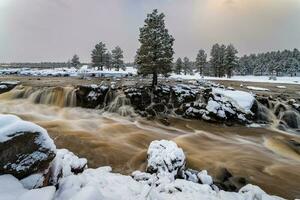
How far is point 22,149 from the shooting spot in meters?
5.67

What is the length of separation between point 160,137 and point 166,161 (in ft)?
23.3

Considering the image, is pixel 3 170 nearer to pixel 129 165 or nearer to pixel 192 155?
pixel 129 165

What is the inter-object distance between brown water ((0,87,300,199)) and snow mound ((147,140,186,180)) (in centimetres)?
119

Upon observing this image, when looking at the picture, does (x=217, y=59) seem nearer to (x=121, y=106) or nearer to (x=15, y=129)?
(x=121, y=106)

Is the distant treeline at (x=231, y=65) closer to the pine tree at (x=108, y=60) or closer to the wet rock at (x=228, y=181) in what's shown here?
the pine tree at (x=108, y=60)

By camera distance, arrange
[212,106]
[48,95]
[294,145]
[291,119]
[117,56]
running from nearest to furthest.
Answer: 1. [294,145]
2. [291,119]
3. [212,106]
4. [48,95]
5. [117,56]

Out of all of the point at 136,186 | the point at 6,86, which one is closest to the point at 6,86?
the point at 6,86

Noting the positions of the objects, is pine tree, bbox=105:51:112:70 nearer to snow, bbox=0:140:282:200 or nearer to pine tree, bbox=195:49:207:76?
pine tree, bbox=195:49:207:76

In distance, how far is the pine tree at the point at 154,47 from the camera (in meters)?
25.2

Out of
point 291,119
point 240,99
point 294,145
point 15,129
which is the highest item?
point 15,129

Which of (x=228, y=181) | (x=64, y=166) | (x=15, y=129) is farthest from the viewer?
(x=228, y=181)

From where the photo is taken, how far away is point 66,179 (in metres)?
6.27

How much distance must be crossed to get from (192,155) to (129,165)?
3.74 m

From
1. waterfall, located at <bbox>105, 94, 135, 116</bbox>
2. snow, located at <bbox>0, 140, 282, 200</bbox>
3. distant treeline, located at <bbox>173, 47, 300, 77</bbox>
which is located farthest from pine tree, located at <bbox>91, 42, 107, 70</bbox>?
snow, located at <bbox>0, 140, 282, 200</bbox>
